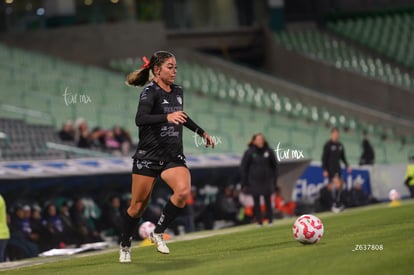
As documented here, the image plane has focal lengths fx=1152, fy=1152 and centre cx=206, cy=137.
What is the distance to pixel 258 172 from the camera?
24.3 m

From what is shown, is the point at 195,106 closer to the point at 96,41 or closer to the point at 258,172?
the point at 96,41

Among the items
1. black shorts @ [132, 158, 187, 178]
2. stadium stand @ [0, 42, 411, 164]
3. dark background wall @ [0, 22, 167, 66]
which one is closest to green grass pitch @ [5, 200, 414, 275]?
black shorts @ [132, 158, 187, 178]

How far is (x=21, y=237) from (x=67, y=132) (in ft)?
24.0

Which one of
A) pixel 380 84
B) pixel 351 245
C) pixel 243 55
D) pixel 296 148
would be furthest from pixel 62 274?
pixel 243 55

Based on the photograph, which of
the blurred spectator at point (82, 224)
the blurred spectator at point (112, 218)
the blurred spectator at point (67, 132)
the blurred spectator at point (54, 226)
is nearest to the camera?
the blurred spectator at point (54, 226)

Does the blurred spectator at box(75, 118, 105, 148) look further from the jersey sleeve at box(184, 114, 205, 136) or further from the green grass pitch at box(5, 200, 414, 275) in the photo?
the jersey sleeve at box(184, 114, 205, 136)

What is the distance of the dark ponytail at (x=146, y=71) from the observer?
13789 millimetres

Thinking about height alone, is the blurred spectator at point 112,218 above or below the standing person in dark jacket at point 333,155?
below

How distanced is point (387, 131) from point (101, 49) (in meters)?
12.6

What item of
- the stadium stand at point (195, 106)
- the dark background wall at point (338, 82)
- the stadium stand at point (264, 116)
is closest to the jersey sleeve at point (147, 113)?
the stadium stand at point (195, 106)

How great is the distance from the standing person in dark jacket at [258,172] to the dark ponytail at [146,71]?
10.4m

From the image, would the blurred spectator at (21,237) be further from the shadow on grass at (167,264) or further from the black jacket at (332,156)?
the shadow on grass at (167,264)

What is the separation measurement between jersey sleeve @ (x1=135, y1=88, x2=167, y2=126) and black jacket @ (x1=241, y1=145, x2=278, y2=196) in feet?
35.2

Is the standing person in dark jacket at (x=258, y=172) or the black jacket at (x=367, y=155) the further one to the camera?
the black jacket at (x=367, y=155)
